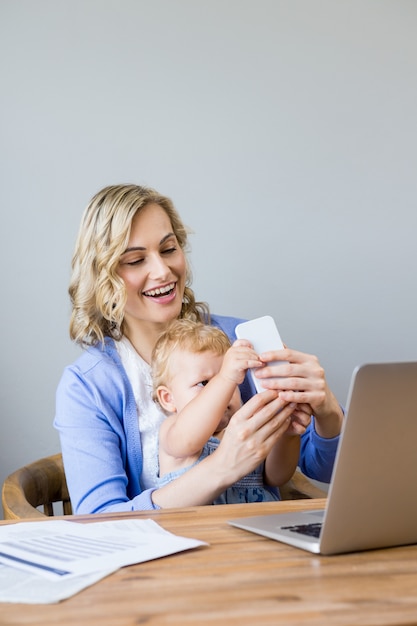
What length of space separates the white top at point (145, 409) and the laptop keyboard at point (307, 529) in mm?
712

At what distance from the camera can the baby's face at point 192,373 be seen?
5.36 feet

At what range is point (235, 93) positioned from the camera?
240 centimetres

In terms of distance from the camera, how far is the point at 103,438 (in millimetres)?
1689

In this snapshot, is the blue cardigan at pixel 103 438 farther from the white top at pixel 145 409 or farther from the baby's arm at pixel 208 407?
the baby's arm at pixel 208 407

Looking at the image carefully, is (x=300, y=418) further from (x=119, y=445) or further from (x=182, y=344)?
(x=119, y=445)

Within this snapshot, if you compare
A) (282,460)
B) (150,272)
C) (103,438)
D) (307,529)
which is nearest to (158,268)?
(150,272)

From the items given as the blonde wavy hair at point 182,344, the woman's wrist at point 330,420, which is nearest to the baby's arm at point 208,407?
the blonde wavy hair at point 182,344

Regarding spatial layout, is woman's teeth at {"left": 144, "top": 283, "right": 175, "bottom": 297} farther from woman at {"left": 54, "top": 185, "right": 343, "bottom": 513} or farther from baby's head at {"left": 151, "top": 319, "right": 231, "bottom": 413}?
baby's head at {"left": 151, "top": 319, "right": 231, "bottom": 413}

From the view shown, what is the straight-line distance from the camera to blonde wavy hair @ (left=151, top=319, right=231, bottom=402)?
5.41 feet

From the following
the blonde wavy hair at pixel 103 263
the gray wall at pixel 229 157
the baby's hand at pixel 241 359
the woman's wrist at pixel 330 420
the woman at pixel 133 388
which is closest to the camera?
the baby's hand at pixel 241 359

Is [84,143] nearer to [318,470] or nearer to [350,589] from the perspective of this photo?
[318,470]

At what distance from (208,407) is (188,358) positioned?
0.64ft

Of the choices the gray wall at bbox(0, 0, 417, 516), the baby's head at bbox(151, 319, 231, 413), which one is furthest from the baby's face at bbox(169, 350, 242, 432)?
the gray wall at bbox(0, 0, 417, 516)

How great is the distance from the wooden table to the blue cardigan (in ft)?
2.19
